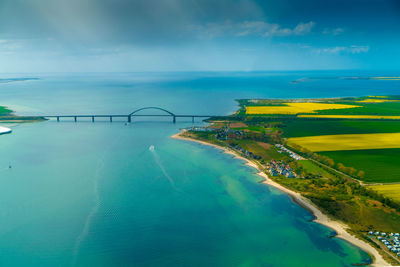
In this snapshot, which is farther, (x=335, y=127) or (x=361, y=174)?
(x=335, y=127)

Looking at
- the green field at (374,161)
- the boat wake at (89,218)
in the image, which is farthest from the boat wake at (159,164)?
Answer: the green field at (374,161)

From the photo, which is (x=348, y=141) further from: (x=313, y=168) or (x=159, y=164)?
(x=159, y=164)

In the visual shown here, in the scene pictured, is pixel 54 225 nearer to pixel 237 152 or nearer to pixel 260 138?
pixel 237 152

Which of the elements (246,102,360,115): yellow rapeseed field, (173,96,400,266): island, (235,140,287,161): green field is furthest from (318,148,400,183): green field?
(246,102,360,115): yellow rapeseed field

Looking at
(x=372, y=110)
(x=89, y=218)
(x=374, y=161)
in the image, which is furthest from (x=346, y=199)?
(x=372, y=110)

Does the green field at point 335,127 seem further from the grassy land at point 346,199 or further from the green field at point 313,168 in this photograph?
the grassy land at point 346,199

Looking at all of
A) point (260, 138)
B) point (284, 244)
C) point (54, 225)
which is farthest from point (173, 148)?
point (284, 244)
